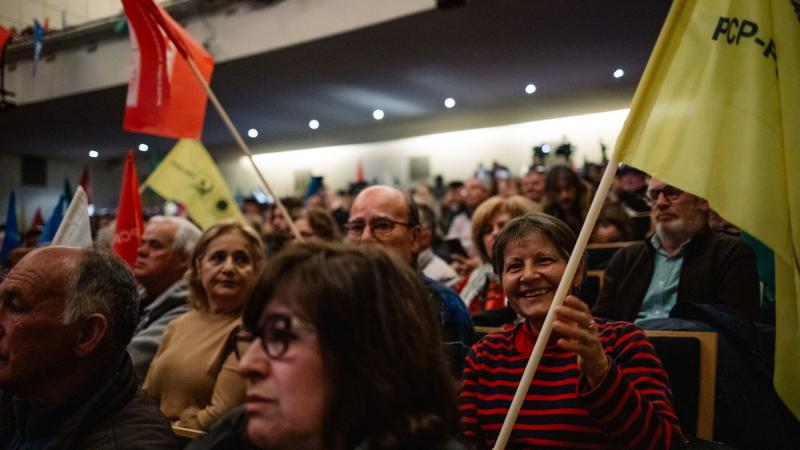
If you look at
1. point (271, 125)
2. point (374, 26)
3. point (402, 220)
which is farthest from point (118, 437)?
point (271, 125)

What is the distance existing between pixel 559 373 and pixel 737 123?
2.31 feet

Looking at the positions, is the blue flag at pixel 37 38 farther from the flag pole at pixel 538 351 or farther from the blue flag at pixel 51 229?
the flag pole at pixel 538 351

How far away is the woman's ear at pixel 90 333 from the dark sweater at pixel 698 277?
1962 millimetres

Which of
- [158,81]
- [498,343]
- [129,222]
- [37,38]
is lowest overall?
[498,343]

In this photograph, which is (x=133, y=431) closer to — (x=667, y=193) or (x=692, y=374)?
(x=692, y=374)

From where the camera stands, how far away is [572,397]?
57.9 inches

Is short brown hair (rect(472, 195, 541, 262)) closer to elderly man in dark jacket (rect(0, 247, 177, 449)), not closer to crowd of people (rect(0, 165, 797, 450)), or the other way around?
crowd of people (rect(0, 165, 797, 450))

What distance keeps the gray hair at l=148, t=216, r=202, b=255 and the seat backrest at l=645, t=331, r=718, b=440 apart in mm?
2347

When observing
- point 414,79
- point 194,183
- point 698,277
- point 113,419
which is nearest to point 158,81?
point 194,183

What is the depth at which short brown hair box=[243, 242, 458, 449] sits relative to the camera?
35.3 inches

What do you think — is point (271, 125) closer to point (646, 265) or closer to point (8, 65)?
point (8, 65)

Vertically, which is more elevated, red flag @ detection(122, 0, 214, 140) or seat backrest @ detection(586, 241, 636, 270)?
red flag @ detection(122, 0, 214, 140)

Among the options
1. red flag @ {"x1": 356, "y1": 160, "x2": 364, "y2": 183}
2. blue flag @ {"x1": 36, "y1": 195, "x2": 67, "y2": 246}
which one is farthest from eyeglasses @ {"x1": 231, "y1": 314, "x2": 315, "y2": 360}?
red flag @ {"x1": 356, "y1": 160, "x2": 364, "y2": 183}

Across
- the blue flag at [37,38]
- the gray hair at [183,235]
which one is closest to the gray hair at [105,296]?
the gray hair at [183,235]
